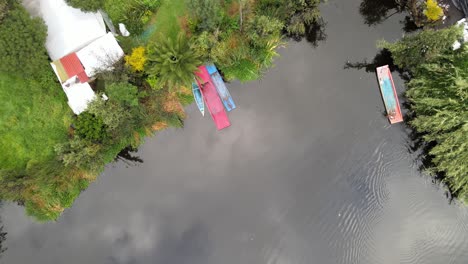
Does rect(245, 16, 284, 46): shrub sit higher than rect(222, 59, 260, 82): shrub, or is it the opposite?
rect(245, 16, 284, 46): shrub

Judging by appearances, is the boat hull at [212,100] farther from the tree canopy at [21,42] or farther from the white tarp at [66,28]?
the tree canopy at [21,42]

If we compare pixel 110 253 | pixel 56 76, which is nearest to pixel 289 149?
pixel 110 253

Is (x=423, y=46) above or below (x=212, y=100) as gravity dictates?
below

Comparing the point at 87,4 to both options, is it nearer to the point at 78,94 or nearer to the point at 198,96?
the point at 78,94

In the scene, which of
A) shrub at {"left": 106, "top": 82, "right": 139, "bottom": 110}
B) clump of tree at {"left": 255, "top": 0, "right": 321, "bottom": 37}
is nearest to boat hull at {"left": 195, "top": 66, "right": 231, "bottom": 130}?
shrub at {"left": 106, "top": 82, "right": 139, "bottom": 110}

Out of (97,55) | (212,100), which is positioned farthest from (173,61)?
(97,55)

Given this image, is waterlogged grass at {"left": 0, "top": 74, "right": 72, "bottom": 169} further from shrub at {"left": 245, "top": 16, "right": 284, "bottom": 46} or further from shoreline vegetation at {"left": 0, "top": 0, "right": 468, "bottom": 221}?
shrub at {"left": 245, "top": 16, "right": 284, "bottom": 46}

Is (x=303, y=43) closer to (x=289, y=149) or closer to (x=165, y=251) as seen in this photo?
(x=289, y=149)
